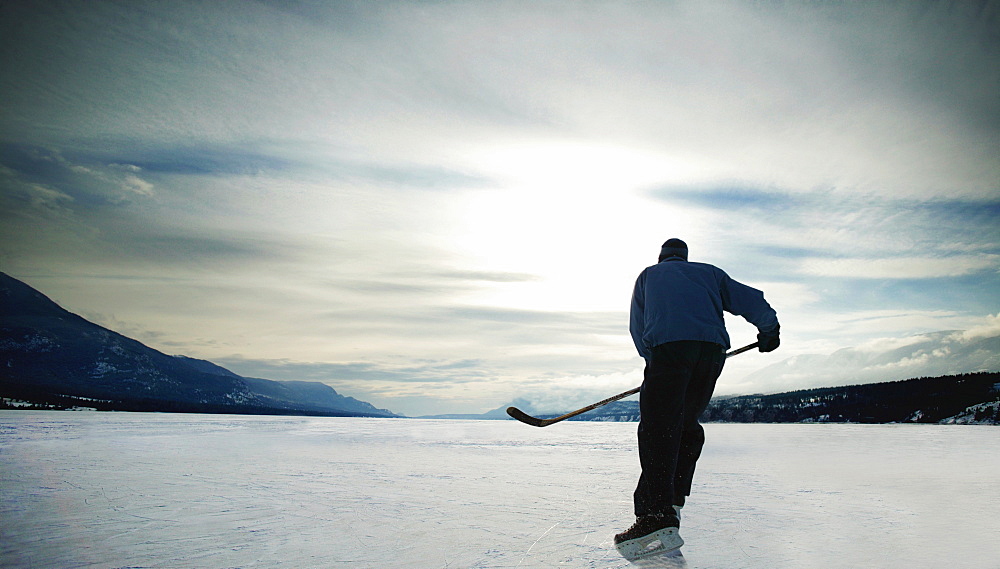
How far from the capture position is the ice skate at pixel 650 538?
2.94 metres

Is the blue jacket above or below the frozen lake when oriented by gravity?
above

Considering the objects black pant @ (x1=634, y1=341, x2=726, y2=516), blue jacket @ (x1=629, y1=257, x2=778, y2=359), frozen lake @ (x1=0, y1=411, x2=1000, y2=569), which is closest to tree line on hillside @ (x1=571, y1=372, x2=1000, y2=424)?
frozen lake @ (x1=0, y1=411, x2=1000, y2=569)

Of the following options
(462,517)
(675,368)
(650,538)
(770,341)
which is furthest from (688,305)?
(462,517)

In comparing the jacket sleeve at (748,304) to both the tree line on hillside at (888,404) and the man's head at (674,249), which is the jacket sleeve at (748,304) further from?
the tree line on hillside at (888,404)

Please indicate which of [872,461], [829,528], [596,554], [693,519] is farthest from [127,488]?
[872,461]

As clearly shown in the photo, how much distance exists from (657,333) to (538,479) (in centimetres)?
373

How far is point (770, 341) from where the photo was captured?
11.2ft

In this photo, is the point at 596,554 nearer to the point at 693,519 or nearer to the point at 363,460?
the point at 693,519

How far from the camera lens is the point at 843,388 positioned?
131 m

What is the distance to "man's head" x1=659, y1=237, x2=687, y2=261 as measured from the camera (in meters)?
3.63

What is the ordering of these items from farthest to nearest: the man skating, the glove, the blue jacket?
the glove
the blue jacket
the man skating

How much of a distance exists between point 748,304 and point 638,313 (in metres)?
0.67

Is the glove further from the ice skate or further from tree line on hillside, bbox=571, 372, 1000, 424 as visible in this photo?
tree line on hillside, bbox=571, 372, 1000, 424

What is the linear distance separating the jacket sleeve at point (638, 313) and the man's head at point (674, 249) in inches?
8.8
